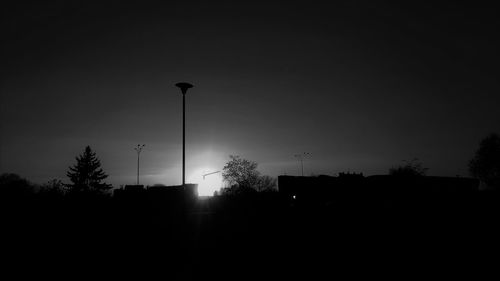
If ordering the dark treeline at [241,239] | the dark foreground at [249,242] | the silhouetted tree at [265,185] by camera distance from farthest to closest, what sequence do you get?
the silhouetted tree at [265,185] < the dark treeline at [241,239] < the dark foreground at [249,242]

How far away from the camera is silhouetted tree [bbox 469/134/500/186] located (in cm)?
6856

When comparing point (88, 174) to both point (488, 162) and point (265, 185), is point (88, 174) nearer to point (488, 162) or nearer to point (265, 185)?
point (265, 185)

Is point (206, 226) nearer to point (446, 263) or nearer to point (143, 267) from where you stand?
point (143, 267)

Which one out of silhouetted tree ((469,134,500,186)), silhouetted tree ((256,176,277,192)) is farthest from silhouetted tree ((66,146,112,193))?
silhouetted tree ((469,134,500,186))

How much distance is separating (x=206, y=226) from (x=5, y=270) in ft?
28.7

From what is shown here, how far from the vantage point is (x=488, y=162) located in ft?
228

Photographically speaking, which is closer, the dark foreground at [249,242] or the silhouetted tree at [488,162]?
the dark foreground at [249,242]

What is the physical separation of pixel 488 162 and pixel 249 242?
7683cm

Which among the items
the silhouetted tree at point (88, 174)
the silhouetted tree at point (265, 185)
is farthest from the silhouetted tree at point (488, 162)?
the silhouetted tree at point (88, 174)

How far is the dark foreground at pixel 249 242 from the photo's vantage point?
963cm

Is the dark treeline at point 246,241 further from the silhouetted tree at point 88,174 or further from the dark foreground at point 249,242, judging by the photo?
the silhouetted tree at point 88,174

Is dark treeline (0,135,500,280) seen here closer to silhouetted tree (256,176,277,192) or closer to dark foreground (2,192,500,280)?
dark foreground (2,192,500,280)

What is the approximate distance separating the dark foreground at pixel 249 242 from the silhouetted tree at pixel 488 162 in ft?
204

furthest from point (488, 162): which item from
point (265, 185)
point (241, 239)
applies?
point (241, 239)
